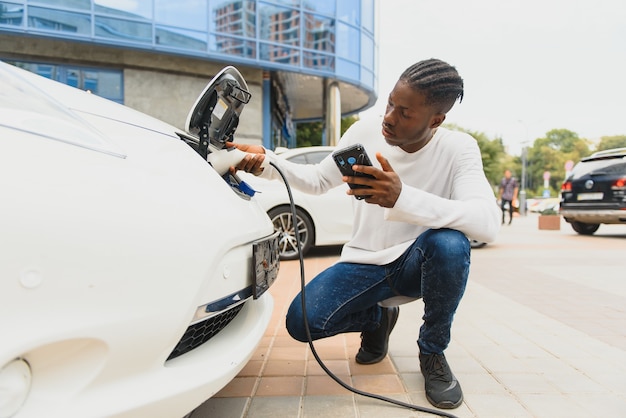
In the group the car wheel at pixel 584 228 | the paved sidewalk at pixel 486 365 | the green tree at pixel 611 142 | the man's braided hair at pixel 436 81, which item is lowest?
the car wheel at pixel 584 228

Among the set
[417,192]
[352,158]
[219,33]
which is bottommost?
[417,192]

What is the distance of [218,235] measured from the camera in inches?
48.4

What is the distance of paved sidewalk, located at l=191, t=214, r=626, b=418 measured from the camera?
5.80ft

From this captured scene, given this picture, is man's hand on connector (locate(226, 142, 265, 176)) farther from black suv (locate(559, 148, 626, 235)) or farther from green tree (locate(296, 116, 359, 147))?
green tree (locate(296, 116, 359, 147))

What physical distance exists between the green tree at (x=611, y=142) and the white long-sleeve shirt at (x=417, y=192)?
82.0 meters

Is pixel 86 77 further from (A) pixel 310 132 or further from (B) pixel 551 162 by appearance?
(B) pixel 551 162

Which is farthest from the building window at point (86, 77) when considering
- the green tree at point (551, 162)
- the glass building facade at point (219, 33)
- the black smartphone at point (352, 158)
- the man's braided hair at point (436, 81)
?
the green tree at point (551, 162)

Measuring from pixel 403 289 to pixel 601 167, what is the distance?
8.15 metres

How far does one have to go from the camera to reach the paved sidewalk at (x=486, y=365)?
1.77 meters

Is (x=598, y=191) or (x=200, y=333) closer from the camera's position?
(x=200, y=333)

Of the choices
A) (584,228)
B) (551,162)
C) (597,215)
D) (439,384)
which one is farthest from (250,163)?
(551,162)

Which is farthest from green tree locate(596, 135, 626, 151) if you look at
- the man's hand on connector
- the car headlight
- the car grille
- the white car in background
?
the car headlight

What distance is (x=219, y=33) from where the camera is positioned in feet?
38.9

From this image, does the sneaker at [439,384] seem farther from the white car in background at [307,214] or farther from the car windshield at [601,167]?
the car windshield at [601,167]
